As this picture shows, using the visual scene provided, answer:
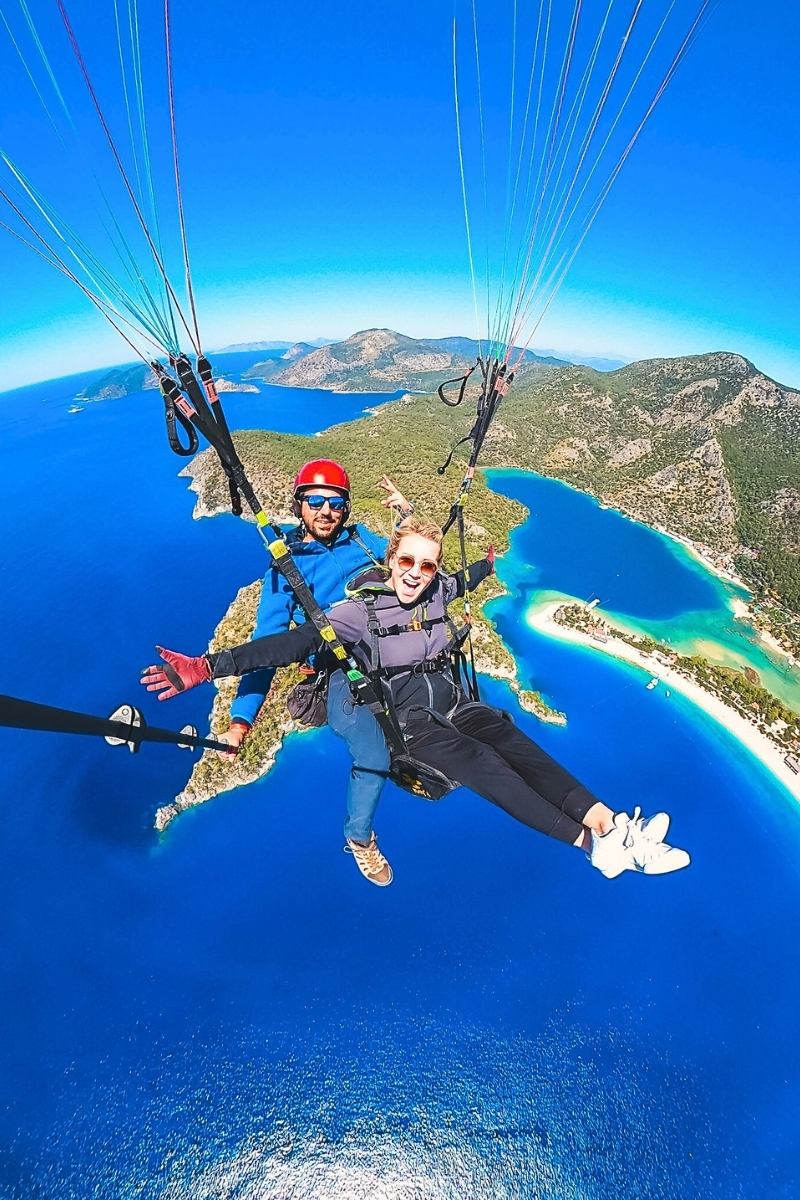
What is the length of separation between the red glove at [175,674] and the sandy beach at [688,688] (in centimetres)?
2986

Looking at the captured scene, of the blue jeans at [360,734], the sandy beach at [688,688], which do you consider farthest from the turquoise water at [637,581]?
the blue jeans at [360,734]

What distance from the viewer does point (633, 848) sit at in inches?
103

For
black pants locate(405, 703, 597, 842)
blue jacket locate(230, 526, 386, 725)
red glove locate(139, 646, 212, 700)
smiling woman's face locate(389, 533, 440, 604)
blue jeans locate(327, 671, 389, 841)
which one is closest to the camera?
red glove locate(139, 646, 212, 700)

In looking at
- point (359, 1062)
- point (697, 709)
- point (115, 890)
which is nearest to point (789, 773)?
point (697, 709)

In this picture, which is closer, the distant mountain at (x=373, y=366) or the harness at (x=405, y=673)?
the harness at (x=405, y=673)

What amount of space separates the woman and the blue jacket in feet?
2.02

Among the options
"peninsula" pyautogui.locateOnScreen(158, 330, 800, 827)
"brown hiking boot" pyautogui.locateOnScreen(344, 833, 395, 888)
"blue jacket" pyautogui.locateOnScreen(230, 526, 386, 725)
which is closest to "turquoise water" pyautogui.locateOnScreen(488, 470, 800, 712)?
"peninsula" pyautogui.locateOnScreen(158, 330, 800, 827)

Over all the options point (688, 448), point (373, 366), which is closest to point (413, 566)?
point (688, 448)

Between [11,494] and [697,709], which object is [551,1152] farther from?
[11,494]

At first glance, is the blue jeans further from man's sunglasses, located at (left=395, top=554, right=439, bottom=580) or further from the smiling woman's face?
man's sunglasses, located at (left=395, top=554, right=439, bottom=580)

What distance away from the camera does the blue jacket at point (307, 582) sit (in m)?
3.88

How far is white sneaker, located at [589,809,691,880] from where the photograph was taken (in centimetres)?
263

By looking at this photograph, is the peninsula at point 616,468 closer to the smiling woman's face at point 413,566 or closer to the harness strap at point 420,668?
the harness strap at point 420,668

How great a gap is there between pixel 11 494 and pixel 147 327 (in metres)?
75.9
